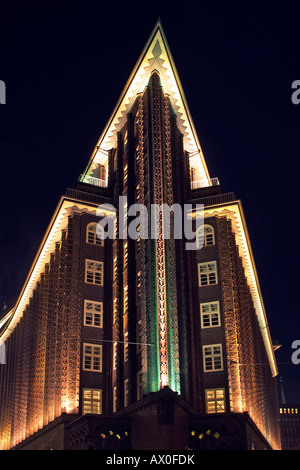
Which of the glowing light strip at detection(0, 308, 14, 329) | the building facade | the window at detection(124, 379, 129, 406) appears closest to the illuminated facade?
the window at detection(124, 379, 129, 406)

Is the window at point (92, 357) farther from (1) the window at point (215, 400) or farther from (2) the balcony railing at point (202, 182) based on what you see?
(2) the balcony railing at point (202, 182)

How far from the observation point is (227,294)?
47.2m

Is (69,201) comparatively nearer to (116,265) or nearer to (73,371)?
(116,265)

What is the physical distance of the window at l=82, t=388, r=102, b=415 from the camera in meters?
44.4

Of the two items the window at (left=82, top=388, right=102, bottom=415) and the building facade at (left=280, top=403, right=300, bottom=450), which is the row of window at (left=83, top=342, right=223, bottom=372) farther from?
the building facade at (left=280, top=403, right=300, bottom=450)

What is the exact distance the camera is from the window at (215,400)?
44.1 meters

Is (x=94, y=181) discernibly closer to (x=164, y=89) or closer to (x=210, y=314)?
(x=164, y=89)

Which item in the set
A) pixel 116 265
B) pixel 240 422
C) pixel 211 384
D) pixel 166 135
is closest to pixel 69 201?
pixel 116 265

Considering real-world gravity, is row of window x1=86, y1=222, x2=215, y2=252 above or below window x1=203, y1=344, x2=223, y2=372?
above

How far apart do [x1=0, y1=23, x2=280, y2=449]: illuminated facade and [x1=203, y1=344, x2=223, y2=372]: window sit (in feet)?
0.35

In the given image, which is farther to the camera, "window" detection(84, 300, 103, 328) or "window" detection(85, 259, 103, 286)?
"window" detection(85, 259, 103, 286)

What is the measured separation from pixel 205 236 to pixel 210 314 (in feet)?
22.5
